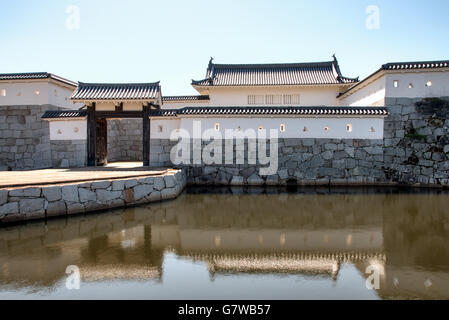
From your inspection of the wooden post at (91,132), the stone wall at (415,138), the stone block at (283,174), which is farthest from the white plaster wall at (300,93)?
the wooden post at (91,132)

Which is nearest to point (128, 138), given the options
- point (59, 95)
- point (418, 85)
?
point (59, 95)

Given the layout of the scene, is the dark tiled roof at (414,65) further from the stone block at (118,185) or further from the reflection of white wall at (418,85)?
the stone block at (118,185)

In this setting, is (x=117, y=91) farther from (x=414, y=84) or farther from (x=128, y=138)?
(x=414, y=84)

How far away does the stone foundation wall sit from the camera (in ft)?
41.8

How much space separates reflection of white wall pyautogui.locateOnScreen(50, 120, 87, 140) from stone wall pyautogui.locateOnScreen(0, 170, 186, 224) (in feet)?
18.5

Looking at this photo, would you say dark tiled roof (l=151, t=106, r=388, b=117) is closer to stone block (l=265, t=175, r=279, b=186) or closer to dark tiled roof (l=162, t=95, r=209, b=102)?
stone block (l=265, t=175, r=279, b=186)

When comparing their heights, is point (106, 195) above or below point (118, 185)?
below

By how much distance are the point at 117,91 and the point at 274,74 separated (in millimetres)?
9103

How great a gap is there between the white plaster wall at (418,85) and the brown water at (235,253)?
5.67 m

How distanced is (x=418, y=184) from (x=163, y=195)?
10.2 m

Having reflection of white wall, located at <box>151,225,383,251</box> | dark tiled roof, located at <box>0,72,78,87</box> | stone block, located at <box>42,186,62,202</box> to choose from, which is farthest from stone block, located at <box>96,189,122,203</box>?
dark tiled roof, located at <box>0,72,78,87</box>

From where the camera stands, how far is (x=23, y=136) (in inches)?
547

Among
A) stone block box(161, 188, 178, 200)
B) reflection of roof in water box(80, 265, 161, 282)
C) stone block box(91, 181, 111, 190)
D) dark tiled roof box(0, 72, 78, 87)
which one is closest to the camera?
reflection of roof in water box(80, 265, 161, 282)

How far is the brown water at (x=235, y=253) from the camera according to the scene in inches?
145
